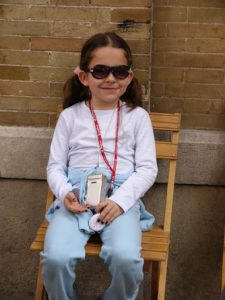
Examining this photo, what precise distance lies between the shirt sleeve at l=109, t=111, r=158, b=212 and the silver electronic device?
0.21 ft

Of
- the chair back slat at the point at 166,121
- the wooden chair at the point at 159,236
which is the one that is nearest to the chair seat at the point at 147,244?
the wooden chair at the point at 159,236

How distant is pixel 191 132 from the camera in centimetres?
353

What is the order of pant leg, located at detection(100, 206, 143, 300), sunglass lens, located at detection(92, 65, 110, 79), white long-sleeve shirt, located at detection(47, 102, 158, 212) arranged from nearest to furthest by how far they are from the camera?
pant leg, located at detection(100, 206, 143, 300) < sunglass lens, located at detection(92, 65, 110, 79) < white long-sleeve shirt, located at detection(47, 102, 158, 212)

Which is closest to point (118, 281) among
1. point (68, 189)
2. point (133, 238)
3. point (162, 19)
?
point (133, 238)

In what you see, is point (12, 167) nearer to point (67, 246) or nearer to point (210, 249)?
point (67, 246)

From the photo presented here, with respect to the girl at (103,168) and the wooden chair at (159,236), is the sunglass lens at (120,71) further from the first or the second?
the wooden chair at (159,236)

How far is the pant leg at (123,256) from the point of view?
2.57 metres

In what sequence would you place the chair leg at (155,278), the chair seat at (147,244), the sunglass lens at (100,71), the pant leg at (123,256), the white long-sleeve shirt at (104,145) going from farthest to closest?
1. the chair leg at (155,278)
2. the white long-sleeve shirt at (104,145)
3. the sunglass lens at (100,71)
4. the chair seat at (147,244)
5. the pant leg at (123,256)

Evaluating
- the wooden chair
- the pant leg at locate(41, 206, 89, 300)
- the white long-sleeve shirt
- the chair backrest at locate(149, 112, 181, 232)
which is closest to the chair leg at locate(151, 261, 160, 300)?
the wooden chair

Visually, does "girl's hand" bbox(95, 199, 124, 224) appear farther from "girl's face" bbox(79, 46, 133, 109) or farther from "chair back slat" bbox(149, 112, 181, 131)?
"chair back slat" bbox(149, 112, 181, 131)

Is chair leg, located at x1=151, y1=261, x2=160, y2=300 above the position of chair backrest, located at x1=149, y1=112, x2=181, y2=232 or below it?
below

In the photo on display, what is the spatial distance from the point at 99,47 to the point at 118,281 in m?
1.20

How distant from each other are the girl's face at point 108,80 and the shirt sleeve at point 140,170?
0.21 m

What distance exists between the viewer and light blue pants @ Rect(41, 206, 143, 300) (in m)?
2.58
